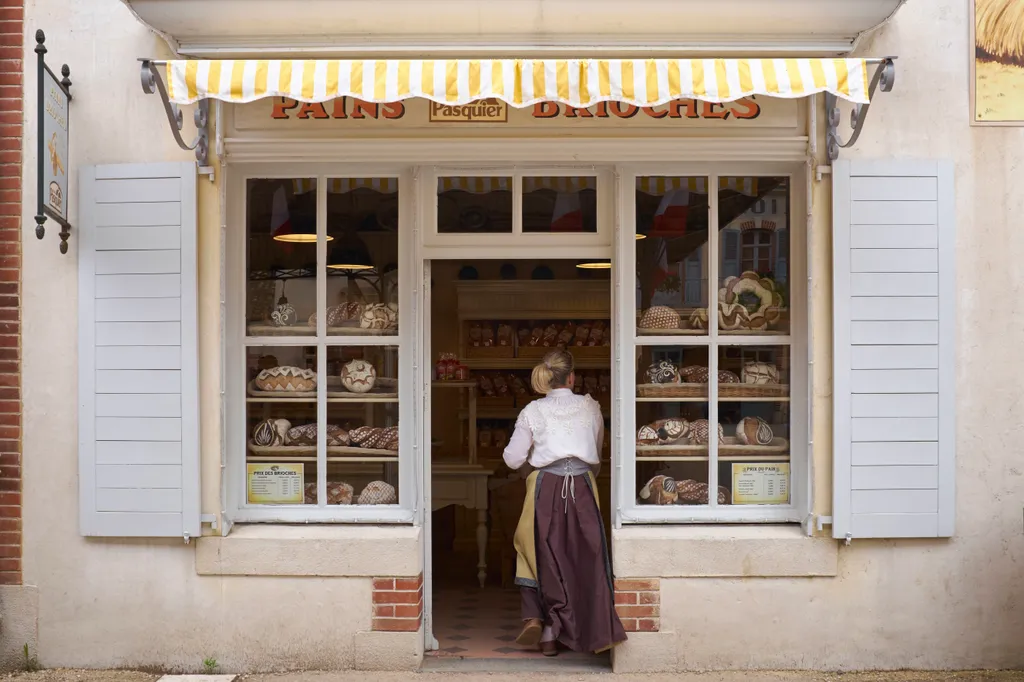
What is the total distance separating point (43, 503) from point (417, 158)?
2.91 meters

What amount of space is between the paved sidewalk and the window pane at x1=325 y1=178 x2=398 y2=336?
6.46 feet

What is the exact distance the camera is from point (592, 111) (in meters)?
5.77

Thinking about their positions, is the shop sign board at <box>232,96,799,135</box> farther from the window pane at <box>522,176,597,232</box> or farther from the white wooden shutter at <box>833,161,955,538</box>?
the white wooden shutter at <box>833,161,955,538</box>

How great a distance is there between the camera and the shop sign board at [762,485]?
601cm

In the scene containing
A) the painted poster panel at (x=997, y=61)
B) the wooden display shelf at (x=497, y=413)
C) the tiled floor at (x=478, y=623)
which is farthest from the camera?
the wooden display shelf at (x=497, y=413)

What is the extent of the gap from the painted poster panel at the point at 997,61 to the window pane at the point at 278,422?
413cm

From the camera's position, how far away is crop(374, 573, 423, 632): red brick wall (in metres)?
5.75

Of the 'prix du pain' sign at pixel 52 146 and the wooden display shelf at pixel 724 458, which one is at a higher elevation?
the 'prix du pain' sign at pixel 52 146

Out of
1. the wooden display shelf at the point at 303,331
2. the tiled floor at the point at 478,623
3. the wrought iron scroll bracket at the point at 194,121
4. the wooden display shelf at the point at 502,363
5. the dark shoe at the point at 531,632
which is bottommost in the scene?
the tiled floor at the point at 478,623

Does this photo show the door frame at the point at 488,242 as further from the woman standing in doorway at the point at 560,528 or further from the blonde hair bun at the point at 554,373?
the blonde hair bun at the point at 554,373

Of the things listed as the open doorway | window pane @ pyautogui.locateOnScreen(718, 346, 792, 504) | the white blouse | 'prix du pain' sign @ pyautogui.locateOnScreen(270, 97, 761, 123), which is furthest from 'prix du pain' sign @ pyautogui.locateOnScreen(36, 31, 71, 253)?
window pane @ pyautogui.locateOnScreen(718, 346, 792, 504)

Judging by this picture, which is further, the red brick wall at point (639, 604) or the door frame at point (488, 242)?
the door frame at point (488, 242)

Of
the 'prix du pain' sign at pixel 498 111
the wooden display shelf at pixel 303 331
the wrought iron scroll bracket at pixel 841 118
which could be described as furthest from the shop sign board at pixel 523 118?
the wooden display shelf at pixel 303 331

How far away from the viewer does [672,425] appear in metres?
6.05
